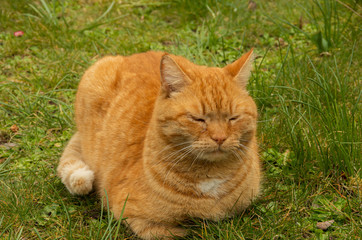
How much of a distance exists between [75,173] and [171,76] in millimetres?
1139

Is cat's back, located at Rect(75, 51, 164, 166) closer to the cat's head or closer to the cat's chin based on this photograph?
the cat's head

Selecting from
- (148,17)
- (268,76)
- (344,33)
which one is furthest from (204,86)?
(148,17)

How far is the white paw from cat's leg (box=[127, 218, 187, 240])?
571 millimetres

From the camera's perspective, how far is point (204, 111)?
261cm

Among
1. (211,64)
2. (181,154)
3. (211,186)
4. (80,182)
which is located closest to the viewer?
(181,154)

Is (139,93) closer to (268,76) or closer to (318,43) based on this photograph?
(268,76)

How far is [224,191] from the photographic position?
2.81 m

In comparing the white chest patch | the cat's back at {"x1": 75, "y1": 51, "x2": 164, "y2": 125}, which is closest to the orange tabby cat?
the white chest patch

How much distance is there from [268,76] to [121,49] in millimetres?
1721

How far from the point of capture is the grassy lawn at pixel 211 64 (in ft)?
9.68

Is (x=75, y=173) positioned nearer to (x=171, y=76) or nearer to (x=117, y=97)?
(x=117, y=97)

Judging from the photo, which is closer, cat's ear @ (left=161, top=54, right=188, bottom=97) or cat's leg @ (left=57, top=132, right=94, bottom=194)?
cat's ear @ (left=161, top=54, right=188, bottom=97)

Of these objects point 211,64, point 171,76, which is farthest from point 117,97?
point 211,64

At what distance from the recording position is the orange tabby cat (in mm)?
2613
